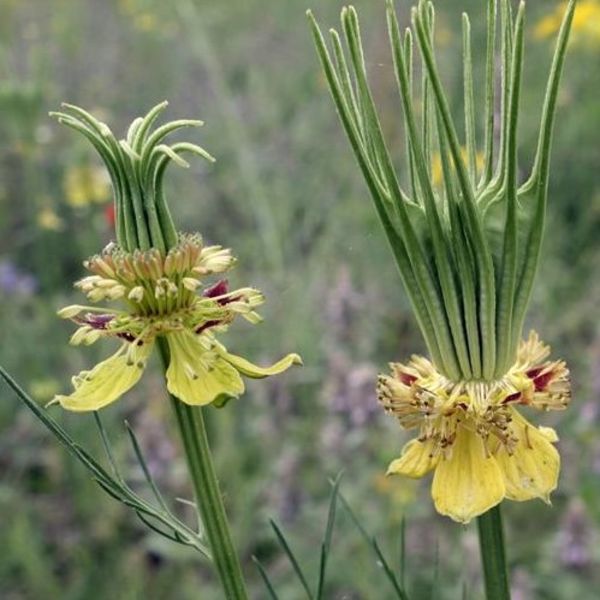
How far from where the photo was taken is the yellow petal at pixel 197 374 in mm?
874

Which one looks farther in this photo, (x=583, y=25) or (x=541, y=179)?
(x=583, y=25)

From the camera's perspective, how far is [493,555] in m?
0.86

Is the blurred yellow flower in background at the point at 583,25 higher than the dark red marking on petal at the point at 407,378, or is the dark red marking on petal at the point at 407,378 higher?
the blurred yellow flower in background at the point at 583,25

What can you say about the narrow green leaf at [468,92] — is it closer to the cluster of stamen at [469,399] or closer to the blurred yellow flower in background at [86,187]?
the cluster of stamen at [469,399]

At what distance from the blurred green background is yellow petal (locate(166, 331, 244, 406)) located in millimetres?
888

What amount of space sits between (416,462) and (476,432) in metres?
0.06

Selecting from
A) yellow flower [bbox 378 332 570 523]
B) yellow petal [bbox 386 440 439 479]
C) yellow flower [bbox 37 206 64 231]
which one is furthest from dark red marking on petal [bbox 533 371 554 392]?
yellow flower [bbox 37 206 64 231]

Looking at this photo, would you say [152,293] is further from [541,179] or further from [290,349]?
[290,349]

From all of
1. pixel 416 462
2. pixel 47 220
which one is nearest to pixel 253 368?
pixel 416 462

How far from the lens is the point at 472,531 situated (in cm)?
250

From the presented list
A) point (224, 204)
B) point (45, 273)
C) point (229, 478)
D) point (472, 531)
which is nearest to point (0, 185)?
point (224, 204)

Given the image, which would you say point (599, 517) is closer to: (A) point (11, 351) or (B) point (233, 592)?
(B) point (233, 592)

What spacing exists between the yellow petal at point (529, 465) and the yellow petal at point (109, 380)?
303mm

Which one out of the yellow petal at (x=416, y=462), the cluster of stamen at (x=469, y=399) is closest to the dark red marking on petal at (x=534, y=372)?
the cluster of stamen at (x=469, y=399)
